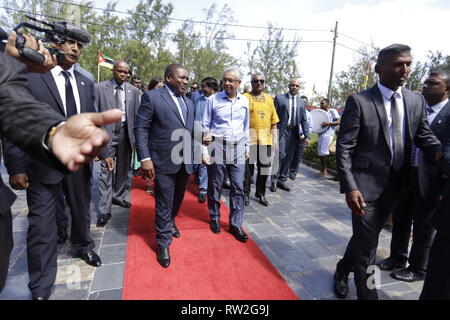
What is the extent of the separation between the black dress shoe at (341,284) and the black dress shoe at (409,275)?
679 millimetres

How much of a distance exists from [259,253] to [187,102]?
6.13 feet

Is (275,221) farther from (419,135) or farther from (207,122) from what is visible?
(419,135)

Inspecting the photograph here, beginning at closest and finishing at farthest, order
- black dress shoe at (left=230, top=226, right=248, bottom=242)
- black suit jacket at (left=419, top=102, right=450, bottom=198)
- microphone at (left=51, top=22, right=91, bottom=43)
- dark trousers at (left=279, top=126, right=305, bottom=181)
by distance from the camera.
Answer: microphone at (left=51, top=22, right=91, bottom=43)
black suit jacket at (left=419, top=102, right=450, bottom=198)
black dress shoe at (left=230, top=226, right=248, bottom=242)
dark trousers at (left=279, top=126, right=305, bottom=181)

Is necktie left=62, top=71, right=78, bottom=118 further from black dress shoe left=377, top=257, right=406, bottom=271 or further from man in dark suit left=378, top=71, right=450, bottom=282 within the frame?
black dress shoe left=377, top=257, right=406, bottom=271

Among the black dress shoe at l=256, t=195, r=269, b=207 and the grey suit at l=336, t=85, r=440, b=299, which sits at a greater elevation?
the grey suit at l=336, t=85, r=440, b=299

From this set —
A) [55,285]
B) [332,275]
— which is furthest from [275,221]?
[55,285]

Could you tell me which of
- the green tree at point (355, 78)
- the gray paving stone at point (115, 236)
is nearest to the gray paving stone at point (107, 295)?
the gray paving stone at point (115, 236)

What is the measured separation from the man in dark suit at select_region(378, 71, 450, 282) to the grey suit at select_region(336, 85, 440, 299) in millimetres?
383

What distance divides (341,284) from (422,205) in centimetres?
116

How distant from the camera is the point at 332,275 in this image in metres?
2.76

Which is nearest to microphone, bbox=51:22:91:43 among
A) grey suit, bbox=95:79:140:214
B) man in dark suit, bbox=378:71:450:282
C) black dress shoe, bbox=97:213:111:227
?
grey suit, bbox=95:79:140:214

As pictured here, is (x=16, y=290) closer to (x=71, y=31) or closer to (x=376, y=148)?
(x=71, y=31)

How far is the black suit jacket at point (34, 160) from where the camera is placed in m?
2.03

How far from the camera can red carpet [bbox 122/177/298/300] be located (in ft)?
7.79
